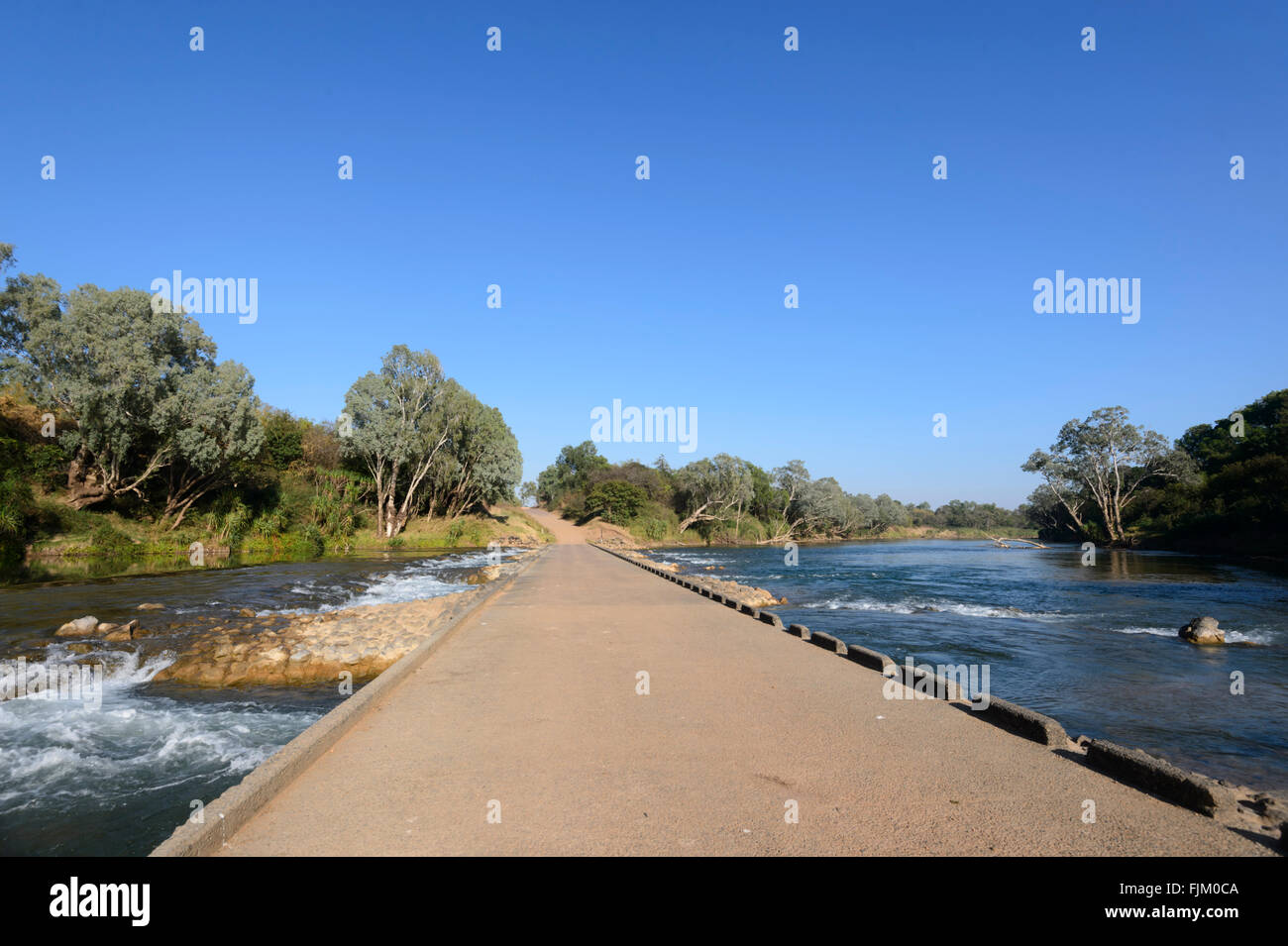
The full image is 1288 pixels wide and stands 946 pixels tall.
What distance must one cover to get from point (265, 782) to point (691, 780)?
280cm

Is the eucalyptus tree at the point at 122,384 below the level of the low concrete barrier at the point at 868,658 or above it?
above

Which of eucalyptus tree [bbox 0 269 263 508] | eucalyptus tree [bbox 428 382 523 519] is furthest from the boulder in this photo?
eucalyptus tree [bbox 428 382 523 519]

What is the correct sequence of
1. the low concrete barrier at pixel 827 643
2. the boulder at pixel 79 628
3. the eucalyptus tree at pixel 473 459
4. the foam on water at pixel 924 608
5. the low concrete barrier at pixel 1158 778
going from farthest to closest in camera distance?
the eucalyptus tree at pixel 473 459 < the foam on water at pixel 924 608 < the boulder at pixel 79 628 < the low concrete barrier at pixel 827 643 < the low concrete barrier at pixel 1158 778

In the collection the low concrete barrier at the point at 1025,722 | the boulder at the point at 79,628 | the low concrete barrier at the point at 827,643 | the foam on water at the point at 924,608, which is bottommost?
the foam on water at the point at 924,608

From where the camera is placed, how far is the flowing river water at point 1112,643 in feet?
25.4

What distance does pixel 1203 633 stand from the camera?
45.4 ft

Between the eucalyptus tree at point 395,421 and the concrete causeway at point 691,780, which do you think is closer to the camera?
the concrete causeway at point 691,780

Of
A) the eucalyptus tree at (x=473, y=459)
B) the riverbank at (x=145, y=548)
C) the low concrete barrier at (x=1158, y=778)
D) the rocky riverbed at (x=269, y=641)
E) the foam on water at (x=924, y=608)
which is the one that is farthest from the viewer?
the eucalyptus tree at (x=473, y=459)

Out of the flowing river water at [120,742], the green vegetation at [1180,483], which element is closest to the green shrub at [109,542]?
the flowing river water at [120,742]

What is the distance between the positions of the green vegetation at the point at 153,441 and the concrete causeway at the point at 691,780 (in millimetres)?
26670

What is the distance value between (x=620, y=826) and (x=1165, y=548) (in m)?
64.8

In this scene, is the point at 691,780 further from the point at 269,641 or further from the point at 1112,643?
the point at 1112,643

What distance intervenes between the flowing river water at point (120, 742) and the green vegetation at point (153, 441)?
1495cm

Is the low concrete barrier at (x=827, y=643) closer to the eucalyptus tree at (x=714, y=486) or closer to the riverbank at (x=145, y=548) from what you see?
the riverbank at (x=145, y=548)
